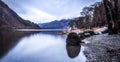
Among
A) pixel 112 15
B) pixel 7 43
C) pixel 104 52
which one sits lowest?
pixel 7 43

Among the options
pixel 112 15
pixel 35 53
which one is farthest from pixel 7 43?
pixel 112 15

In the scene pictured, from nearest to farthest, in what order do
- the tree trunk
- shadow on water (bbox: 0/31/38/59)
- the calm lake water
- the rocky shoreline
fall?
1. the rocky shoreline
2. the calm lake water
3. shadow on water (bbox: 0/31/38/59)
4. the tree trunk

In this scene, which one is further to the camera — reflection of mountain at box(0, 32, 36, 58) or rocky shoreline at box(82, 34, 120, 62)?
reflection of mountain at box(0, 32, 36, 58)

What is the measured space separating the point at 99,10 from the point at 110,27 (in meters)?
60.4

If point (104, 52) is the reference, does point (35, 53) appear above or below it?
below

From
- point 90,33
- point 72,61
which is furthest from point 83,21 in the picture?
point 72,61

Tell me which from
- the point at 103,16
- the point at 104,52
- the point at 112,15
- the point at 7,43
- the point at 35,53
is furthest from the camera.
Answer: the point at 103,16

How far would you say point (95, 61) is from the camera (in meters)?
17.2

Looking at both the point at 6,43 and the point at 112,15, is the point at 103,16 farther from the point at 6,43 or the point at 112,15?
the point at 6,43

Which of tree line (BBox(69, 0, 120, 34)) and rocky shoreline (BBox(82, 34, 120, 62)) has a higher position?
tree line (BBox(69, 0, 120, 34))

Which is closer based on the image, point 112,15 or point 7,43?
point 112,15

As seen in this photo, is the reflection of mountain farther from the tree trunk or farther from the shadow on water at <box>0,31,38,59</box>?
the tree trunk

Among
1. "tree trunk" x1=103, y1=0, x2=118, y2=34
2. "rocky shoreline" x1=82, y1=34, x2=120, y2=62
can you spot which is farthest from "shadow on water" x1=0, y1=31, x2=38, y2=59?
"tree trunk" x1=103, y1=0, x2=118, y2=34

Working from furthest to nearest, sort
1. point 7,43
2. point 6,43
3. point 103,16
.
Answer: point 103,16
point 7,43
point 6,43
